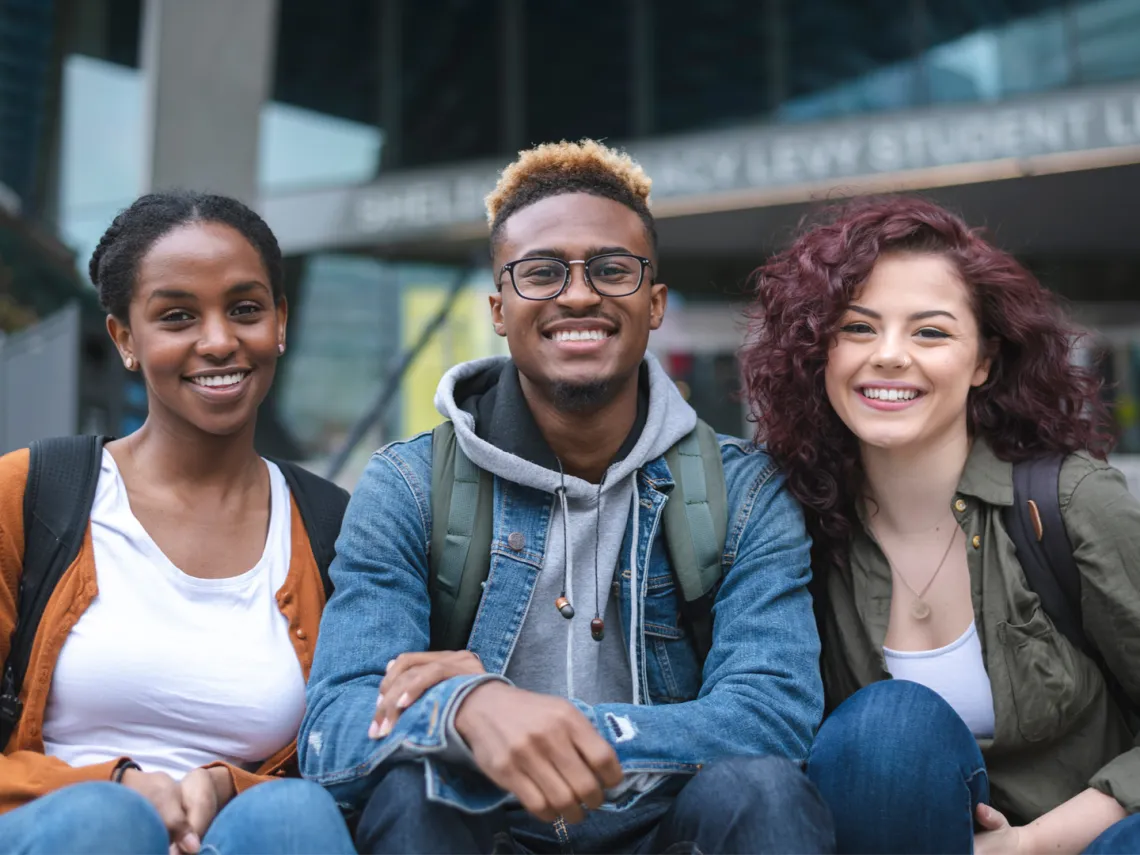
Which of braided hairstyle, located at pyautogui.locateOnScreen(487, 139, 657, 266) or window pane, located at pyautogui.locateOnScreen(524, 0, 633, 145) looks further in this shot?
window pane, located at pyautogui.locateOnScreen(524, 0, 633, 145)

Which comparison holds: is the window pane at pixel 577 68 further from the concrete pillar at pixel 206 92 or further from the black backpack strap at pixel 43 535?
the black backpack strap at pixel 43 535

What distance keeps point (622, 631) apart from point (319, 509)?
2.74ft

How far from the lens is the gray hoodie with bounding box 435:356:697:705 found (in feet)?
8.34

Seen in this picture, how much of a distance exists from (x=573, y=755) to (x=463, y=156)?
461 inches

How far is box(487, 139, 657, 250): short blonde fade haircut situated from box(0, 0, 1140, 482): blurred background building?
7060 mm

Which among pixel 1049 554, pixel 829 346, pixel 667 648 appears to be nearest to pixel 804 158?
pixel 829 346

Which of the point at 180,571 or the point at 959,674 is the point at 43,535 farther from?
the point at 959,674

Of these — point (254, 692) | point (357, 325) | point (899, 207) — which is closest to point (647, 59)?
point (357, 325)

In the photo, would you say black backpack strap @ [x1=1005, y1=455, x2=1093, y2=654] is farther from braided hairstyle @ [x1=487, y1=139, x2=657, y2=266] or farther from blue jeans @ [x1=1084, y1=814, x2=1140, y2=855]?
braided hairstyle @ [x1=487, y1=139, x2=657, y2=266]

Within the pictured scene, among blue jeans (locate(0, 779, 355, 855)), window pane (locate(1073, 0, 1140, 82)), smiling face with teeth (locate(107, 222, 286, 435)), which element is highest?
window pane (locate(1073, 0, 1140, 82))

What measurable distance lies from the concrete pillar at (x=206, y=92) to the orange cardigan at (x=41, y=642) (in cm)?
538

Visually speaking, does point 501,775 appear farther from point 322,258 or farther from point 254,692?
point 322,258

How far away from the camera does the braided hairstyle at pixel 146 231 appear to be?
2.65 m

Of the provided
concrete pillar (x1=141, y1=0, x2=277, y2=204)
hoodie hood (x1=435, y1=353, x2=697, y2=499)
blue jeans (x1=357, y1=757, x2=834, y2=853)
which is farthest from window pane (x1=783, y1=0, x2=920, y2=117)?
blue jeans (x1=357, y1=757, x2=834, y2=853)
